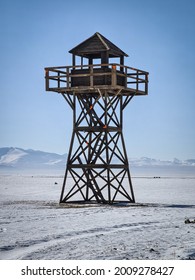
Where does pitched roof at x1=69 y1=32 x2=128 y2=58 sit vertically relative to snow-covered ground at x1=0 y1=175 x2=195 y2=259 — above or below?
above

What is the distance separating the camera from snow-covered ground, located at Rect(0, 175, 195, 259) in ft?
58.0

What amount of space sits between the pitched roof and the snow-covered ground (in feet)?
24.7

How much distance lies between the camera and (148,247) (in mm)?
18391

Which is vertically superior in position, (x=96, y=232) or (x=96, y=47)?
(x=96, y=47)

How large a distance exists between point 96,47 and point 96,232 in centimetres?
1317

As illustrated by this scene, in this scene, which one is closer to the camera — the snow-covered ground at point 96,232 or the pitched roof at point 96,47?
the snow-covered ground at point 96,232

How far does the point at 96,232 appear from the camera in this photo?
21.6 metres

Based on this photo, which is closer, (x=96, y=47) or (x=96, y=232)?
(x=96, y=232)

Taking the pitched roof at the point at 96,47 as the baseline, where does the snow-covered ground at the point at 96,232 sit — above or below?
below

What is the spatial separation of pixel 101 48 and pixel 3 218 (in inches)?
424

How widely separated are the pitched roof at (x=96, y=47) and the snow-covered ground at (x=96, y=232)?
752cm

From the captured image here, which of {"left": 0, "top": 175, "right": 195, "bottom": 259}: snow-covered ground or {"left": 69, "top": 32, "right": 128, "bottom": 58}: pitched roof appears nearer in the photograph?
{"left": 0, "top": 175, "right": 195, "bottom": 259}: snow-covered ground

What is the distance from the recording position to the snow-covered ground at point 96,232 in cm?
1767
